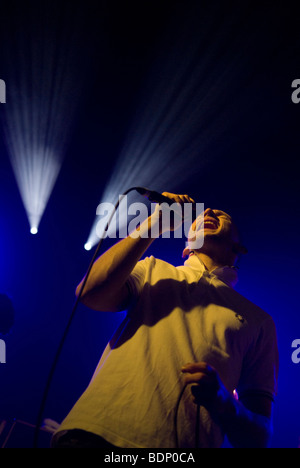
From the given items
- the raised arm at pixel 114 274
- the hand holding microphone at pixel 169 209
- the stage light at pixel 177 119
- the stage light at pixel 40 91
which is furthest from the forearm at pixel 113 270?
the stage light at pixel 40 91

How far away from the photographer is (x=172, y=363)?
1.01m

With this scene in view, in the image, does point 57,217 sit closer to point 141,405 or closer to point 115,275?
point 115,275

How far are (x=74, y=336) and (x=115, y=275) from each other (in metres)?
4.42

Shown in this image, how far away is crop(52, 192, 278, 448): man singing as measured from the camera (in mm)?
855

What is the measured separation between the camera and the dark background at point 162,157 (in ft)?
9.46

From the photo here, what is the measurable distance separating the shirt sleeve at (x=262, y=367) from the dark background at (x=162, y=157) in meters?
2.67

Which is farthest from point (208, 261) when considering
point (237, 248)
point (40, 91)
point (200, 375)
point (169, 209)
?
point (40, 91)

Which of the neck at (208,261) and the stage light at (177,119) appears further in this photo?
the stage light at (177,119)

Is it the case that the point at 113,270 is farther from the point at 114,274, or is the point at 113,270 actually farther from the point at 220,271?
the point at 220,271

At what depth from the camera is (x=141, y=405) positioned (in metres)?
0.88

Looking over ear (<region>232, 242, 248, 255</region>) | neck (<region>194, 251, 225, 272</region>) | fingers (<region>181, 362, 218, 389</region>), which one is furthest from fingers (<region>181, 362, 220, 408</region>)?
ear (<region>232, 242, 248, 255</region>)

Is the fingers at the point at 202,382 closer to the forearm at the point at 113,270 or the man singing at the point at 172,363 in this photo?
the man singing at the point at 172,363

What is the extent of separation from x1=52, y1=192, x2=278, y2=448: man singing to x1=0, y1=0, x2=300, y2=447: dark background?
8.14 ft
